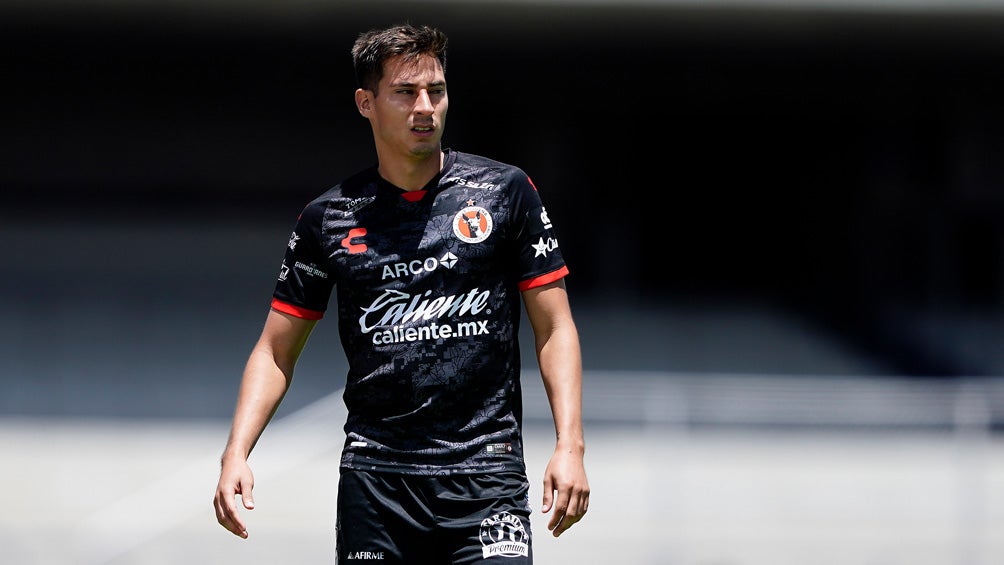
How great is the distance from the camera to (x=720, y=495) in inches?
216

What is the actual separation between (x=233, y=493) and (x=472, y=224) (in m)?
0.86

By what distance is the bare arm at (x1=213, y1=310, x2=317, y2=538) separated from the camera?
274 centimetres

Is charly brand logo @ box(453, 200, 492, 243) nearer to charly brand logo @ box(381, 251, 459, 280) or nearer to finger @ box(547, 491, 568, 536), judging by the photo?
charly brand logo @ box(381, 251, 459, 280)

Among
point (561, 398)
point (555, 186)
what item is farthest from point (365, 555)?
point (555, 186)

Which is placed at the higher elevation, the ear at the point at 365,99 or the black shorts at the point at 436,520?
the ear at the point at 365,99

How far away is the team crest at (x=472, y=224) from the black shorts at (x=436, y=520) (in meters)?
0.58

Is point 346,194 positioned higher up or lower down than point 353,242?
higher up

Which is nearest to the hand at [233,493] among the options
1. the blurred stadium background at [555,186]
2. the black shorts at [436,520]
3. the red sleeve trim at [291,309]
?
the black shorts at [436,520]

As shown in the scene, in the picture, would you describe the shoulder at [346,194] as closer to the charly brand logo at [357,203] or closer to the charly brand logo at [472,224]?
the charly brand logo at [357,203]

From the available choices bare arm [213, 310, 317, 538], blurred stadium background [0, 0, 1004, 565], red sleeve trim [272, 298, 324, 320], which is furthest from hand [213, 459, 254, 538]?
blurred stadium background [0, 0, 1004, 565]

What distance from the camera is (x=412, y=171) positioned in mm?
2932

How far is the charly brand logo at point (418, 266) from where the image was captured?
9.30 feet

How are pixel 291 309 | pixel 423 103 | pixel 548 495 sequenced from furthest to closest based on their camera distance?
1. pixel 291 309
2. pixel 423 103
3. pixel 548 495

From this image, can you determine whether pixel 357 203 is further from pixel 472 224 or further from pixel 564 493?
Result: pixel 564 493
